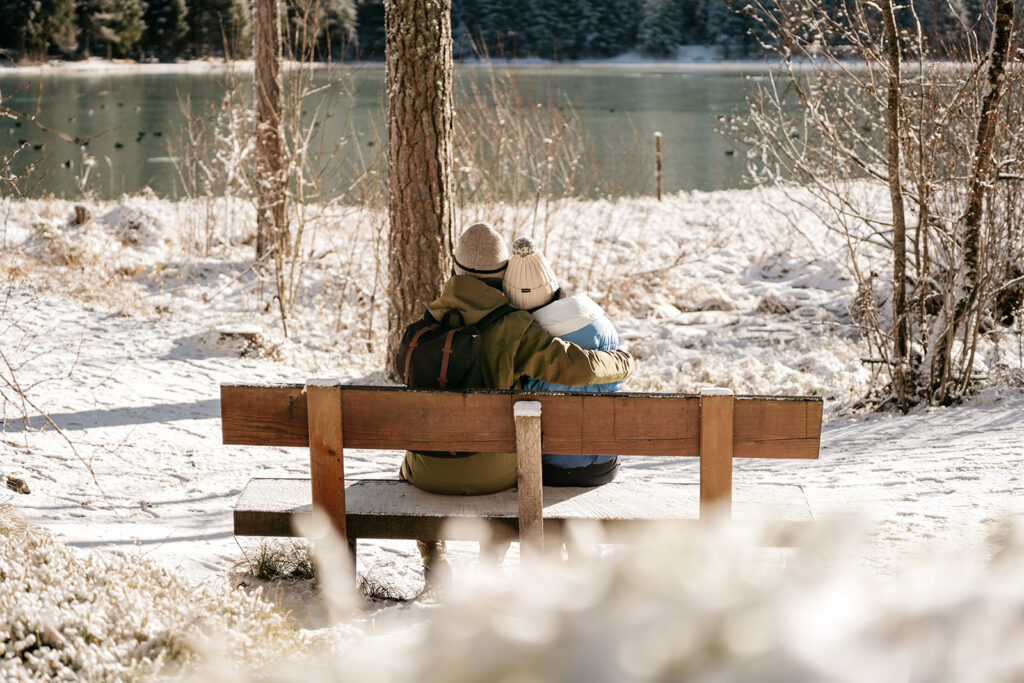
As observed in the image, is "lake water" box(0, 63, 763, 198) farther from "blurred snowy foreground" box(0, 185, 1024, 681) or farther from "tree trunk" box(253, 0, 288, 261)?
"blurred snowy foreground" box(0, 185, 1024, 681)

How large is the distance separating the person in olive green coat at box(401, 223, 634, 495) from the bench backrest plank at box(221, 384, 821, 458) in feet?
0.91

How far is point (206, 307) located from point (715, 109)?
30.1m

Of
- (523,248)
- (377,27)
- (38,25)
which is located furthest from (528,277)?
(377,27)

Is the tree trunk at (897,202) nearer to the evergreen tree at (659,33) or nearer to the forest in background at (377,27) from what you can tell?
the forest in background at (377,27)

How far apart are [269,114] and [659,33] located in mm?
75873

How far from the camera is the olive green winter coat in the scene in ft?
11.9

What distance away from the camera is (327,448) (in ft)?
11.1

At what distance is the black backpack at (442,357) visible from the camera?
3.55m

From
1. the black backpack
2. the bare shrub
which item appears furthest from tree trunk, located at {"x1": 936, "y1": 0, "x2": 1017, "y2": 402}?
the black backpack

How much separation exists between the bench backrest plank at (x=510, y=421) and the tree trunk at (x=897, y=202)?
3466 millimetres

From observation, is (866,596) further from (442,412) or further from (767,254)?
(767,254)

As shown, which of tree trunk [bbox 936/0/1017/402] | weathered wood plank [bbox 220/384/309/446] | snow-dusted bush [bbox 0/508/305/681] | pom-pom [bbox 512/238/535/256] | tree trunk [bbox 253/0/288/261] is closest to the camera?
snow-dusted bush [bbox 0/508/305/681]

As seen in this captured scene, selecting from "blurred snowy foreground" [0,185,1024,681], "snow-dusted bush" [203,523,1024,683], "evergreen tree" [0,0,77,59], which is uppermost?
"evergreen tree" [0,0,77,59]

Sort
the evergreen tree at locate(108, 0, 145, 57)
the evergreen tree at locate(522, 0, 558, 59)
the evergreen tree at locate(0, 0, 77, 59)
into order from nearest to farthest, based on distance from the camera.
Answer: the evergreen tree at locate(0, 0, 77, 59)
the evergreen tree at locate(108, 0, 145, 57)
the evergreen tree at locate(522, 0, 558, 59)
